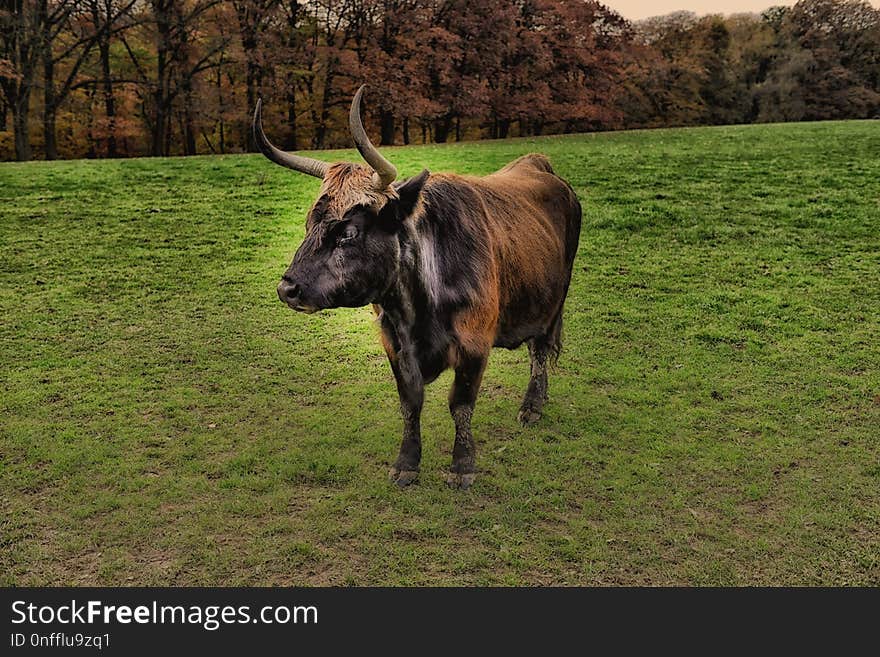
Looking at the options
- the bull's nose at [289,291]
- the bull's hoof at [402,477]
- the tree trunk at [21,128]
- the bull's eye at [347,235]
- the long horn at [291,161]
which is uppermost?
the tree trunk at [21,128]

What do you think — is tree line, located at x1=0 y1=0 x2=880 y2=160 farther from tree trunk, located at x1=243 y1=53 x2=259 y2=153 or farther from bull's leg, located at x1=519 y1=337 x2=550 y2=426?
bull's leg, located at x1=519 y1=337 x2=550 y2=426

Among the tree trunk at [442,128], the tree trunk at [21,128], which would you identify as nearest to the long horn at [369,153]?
the tree trunk at [21,128]

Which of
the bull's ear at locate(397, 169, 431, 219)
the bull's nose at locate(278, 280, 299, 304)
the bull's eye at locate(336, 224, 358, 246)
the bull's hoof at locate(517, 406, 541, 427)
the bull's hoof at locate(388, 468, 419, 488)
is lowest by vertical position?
the bull's hoof at locate(388, 468, 419, 488)

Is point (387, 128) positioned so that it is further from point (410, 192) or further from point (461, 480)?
point (410, 192)

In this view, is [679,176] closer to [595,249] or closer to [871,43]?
[595,249]

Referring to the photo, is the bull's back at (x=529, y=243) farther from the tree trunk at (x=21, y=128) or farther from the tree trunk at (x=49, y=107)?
the tree trunk at (x=49, y=107)

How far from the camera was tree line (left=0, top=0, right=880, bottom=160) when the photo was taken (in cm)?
2841

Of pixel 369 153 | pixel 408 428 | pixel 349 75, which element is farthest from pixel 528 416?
pixel 349 75

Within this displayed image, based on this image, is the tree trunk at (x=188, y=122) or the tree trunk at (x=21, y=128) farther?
the tree trunk at (x=188, y=122)

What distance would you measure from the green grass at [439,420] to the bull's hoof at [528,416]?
6.4 inches

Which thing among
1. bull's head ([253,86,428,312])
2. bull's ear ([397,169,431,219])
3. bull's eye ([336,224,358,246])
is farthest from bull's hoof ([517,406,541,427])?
bull's eye ([336,224,358,246])

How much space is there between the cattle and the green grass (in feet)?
2.31

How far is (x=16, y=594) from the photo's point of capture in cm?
432

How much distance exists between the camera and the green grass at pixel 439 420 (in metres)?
4.73
